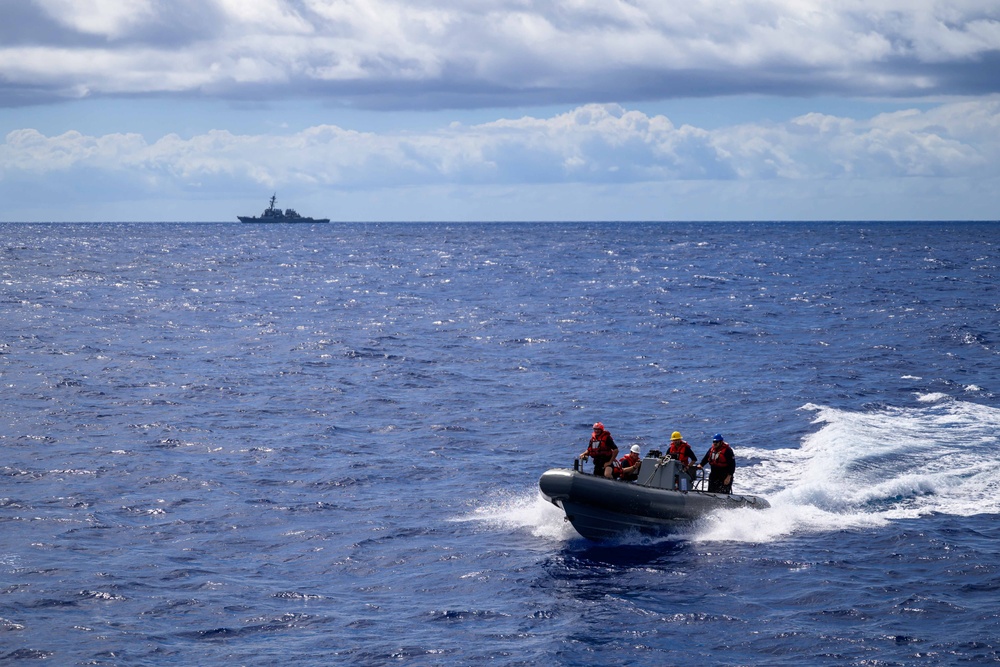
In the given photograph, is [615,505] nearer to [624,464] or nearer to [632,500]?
[632,500]

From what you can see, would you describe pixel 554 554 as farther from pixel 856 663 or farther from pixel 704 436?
pixel 704 436

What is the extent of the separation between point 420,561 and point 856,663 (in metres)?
8.11

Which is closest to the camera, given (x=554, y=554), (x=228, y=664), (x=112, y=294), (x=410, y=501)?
(x=228, y=664)

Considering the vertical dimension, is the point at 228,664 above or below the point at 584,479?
below

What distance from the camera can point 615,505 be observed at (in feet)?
69.9

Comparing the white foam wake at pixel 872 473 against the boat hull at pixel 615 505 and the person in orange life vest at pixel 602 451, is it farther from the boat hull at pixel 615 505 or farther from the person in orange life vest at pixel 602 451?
the person in orange life vest at pixel 602 451

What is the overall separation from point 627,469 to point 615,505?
1.17m

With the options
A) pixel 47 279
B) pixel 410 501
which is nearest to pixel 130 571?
pixel 410 501

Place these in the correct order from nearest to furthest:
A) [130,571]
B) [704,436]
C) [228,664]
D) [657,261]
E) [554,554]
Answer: [228,664]
[130,571]
[554,554]
[704,436]
[657,261]

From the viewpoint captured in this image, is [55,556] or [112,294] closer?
[55,556]

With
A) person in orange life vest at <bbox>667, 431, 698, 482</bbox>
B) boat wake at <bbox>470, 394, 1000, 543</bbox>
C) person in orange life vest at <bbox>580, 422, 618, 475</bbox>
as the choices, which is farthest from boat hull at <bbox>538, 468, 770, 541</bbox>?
person in orange life vest at <bbox>580, 422, 618, 475</bbox>

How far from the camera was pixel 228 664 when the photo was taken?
51.0 feet

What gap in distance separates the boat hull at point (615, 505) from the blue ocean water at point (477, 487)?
13.0 inches

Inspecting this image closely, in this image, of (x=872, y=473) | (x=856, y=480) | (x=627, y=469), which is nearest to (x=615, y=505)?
(x=627, y=469)
